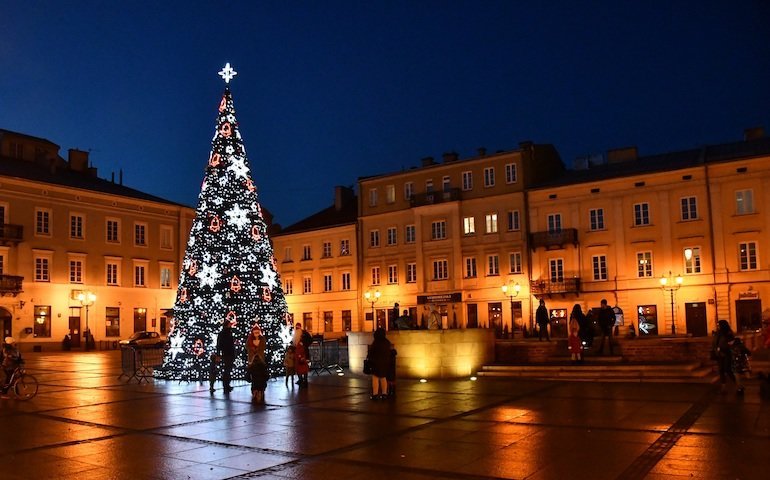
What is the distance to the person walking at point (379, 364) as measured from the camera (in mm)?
15953

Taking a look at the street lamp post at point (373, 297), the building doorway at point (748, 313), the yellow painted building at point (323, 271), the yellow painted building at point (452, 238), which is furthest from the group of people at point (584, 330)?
the yellow painted building at point (323, 271)

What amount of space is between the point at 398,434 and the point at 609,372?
10579 millimetres

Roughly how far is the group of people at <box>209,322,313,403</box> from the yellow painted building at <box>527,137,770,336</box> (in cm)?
2519

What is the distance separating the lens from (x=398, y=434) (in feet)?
37.4

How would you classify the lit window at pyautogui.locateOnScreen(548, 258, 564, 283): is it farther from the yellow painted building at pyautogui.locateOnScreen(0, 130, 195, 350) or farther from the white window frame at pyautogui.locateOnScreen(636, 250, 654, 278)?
the yellow painted building at pyautogui.locateOnScreen(0, 130, 195, 350)

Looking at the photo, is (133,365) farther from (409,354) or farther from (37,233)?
(37,233)

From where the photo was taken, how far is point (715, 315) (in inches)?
1574

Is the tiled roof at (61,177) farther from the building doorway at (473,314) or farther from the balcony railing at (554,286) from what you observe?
the balcony railing at (554,286)

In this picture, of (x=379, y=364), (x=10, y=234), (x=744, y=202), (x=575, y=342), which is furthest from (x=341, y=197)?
(x=379, y=364)

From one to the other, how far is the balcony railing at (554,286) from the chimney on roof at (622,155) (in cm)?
913

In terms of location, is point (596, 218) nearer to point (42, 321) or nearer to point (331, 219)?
point (331, 219)

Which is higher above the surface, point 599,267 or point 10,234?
point 10,234

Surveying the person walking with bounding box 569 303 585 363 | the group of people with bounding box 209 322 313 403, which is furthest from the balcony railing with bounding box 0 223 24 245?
the person walking with bounding box 569 303 585 363

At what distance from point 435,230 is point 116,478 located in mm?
43720
